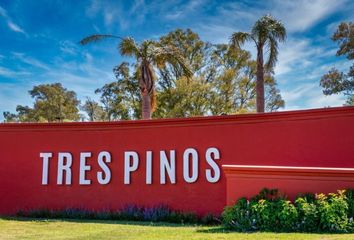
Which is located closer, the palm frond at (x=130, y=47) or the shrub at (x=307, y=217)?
the shrub at (x=307, y=217)

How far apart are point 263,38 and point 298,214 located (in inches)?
550

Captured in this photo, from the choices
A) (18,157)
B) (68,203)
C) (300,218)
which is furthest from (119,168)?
(300,218)

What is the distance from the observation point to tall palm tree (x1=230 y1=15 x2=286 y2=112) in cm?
2108

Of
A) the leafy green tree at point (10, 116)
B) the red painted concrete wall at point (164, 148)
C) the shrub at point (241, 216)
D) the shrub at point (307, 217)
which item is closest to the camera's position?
the shrub at point (307, 217)

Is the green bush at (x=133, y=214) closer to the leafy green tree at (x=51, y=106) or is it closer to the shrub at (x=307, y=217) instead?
the shrub at (x=307, y=217)

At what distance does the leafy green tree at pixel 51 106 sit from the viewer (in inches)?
1709

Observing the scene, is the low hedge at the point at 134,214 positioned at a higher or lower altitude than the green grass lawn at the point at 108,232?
higher

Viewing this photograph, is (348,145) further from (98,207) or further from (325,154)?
(98,207)

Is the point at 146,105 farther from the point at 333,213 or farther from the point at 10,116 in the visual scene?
the point at 10,116

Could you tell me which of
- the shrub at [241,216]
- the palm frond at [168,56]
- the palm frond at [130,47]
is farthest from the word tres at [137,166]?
the palm frond at [168,56]

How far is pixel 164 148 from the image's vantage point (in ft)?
42.0

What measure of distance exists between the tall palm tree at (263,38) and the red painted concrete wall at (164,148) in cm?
951

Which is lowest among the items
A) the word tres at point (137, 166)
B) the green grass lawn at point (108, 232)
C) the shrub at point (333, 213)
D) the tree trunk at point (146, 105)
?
the green grass lawn at point (108, 232)

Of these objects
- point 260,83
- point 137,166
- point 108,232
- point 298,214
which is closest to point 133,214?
point 137,166
